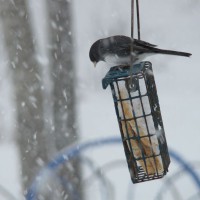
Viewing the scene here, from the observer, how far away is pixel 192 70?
912 centimetres

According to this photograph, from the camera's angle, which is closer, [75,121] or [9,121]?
[75,121]

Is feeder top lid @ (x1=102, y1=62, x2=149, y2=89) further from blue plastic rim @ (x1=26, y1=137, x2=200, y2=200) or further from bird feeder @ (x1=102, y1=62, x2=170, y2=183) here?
blue plastic rim @ (x1=26, y1=137, x2=200, y2=200)

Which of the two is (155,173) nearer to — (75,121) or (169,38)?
(75,121)

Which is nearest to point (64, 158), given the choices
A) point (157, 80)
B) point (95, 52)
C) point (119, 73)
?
point (95, 52)

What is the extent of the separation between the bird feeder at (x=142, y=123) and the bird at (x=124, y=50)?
7cm

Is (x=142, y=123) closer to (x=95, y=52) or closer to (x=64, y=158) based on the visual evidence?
(x=95, y=52)

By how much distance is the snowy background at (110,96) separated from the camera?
536cm

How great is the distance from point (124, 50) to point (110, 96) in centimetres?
607

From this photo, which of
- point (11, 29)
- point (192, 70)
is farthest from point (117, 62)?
point (192, 70)

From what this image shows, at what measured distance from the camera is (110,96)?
8.80 meters

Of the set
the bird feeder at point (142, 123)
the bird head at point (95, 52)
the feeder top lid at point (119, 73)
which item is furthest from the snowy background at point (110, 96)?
the feeder top lid at point (119, 73)

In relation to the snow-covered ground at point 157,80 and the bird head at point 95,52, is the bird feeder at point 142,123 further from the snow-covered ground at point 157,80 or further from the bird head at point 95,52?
the snow-covered ground at point 157,80

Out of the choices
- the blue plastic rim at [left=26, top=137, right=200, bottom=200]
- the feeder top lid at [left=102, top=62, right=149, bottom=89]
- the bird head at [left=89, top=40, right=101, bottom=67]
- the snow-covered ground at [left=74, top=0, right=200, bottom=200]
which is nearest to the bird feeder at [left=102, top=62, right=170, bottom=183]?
the feeder top lid at [left=102, top=62, right=149, bottom=89]

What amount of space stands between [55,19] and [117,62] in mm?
989
